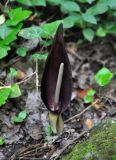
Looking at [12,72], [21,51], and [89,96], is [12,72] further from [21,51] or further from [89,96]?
[89,96]

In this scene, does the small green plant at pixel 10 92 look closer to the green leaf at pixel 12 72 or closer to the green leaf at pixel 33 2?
the green leaf at pixel 12 72

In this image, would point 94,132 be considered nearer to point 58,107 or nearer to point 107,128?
point 107,128

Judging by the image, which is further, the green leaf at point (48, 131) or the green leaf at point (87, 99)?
the green leaf at point (87, 99)

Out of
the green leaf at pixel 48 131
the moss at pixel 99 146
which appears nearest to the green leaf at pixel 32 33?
the green leaf at pixel 48 131

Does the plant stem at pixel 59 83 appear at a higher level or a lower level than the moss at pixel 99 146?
higher

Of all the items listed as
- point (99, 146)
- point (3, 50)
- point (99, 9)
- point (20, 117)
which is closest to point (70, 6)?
point (99, 9)

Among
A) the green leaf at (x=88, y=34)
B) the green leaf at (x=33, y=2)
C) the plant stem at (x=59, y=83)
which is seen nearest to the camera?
the plant stem at (x=59, y=83)
